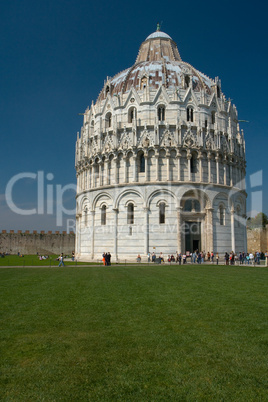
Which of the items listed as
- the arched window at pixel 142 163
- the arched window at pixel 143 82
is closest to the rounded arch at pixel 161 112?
the arched window at pixel 143 82

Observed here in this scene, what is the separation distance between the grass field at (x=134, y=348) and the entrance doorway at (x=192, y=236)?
2921 cm

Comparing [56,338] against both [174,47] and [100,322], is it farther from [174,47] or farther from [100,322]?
[174,47]

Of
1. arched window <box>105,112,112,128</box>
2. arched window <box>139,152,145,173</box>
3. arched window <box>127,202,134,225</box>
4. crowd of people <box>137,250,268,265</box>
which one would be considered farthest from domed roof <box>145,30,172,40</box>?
crowd of people <box>137,250,268,265</box>

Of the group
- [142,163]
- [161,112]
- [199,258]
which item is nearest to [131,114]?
[161,112]

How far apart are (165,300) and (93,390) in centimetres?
709

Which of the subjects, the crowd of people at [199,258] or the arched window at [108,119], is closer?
the crowd of people at [199,258]

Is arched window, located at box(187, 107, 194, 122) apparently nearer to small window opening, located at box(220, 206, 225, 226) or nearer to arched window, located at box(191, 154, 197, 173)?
arched window, located at box(191, 154, 197, 173)

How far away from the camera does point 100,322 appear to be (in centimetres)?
920

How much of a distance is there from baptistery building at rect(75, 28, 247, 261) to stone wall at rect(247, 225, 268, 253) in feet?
60.1

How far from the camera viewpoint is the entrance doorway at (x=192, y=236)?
41.8 metres

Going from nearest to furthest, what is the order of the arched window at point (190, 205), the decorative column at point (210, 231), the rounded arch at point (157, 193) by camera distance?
1. the rounded arch at point (157, 193)
2. the decorative column at point (210, 231)
3. the arched window at point (190, 205)

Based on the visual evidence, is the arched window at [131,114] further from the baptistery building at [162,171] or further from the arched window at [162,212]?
the arched window at [162,212]

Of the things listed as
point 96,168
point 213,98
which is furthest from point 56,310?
point 213,98

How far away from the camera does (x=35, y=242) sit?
79.0 m
